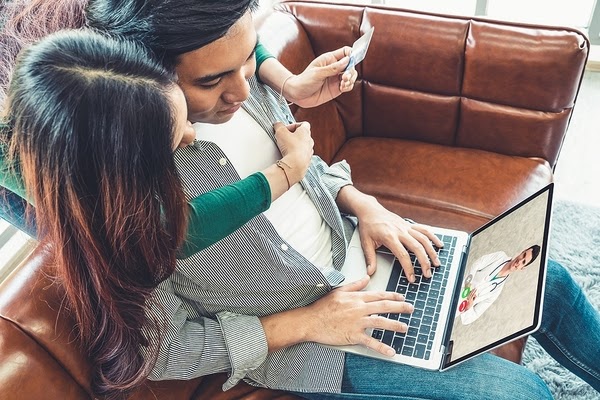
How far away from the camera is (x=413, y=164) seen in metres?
1.53

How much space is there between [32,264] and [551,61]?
1222mm

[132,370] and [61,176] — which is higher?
[61,176]

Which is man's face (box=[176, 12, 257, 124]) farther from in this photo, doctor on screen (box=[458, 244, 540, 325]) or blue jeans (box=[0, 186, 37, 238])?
doctor on screen (box=[458, 244, 540, 325])

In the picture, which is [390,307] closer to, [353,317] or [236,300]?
[353,317]

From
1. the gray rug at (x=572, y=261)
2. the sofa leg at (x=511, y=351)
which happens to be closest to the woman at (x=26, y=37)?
the sofa leg at (x=511, y=351)

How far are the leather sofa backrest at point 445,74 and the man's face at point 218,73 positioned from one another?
606 millimetres

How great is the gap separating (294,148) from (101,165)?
0.42 m

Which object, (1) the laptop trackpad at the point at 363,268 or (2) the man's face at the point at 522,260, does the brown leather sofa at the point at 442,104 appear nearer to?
(1) the laptop trackpad at the point at 363,268

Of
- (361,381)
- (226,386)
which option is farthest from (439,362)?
(226,386)

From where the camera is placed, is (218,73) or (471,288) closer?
(218,73)

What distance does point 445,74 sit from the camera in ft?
4.85

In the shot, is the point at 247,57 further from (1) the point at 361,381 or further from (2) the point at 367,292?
(1) the point at 361,381

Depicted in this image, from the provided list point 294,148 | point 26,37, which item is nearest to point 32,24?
point 26,37

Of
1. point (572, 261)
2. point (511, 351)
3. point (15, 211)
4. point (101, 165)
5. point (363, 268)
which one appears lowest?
point (572, 261)
